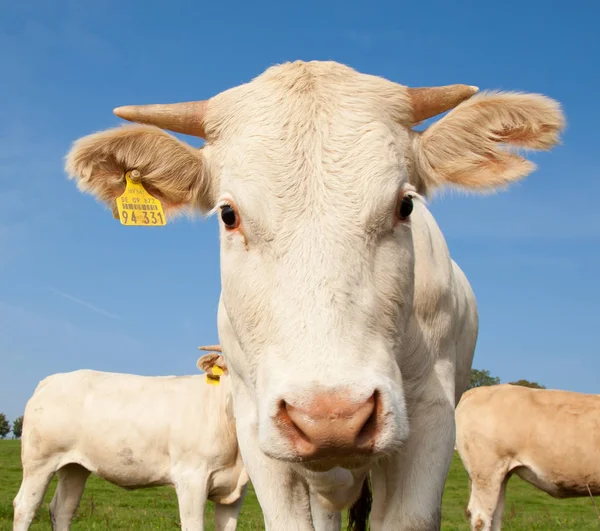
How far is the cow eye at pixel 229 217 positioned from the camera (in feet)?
10.1

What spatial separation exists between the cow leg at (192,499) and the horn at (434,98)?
7.40 m

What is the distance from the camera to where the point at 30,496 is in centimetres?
1045

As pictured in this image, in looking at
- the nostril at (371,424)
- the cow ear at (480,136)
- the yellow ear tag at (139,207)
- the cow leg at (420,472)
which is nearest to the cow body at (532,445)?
the cow leg at (420,472)

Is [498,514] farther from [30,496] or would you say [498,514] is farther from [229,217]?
[229,217]

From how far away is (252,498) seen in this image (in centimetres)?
1906

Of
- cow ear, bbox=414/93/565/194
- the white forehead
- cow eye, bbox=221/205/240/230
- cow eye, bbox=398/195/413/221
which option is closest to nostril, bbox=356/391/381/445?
the white forehead

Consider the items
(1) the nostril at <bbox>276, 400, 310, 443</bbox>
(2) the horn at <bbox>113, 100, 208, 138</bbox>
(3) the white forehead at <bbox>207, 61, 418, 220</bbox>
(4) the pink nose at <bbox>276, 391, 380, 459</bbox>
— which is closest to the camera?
(4) the pink nose at <bbox>276, 391, 380, 459</bbox>

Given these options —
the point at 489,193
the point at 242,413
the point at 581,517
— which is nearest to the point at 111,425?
the point at 242,413

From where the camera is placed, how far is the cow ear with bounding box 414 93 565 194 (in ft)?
11.8

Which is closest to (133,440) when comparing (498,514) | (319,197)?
(498,514)

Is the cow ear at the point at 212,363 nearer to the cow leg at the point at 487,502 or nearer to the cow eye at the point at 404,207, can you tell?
the cow leg at the point at 487,502

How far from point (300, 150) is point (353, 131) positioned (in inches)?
10.4

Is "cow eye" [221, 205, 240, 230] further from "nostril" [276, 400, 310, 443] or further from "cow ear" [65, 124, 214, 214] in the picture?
"nostril" [276, 400, 310, 443]

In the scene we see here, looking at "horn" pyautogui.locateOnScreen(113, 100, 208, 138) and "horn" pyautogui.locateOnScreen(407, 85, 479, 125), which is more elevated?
"horn" pyautogui.locateOnScreen(407, 85, 479, 125)
